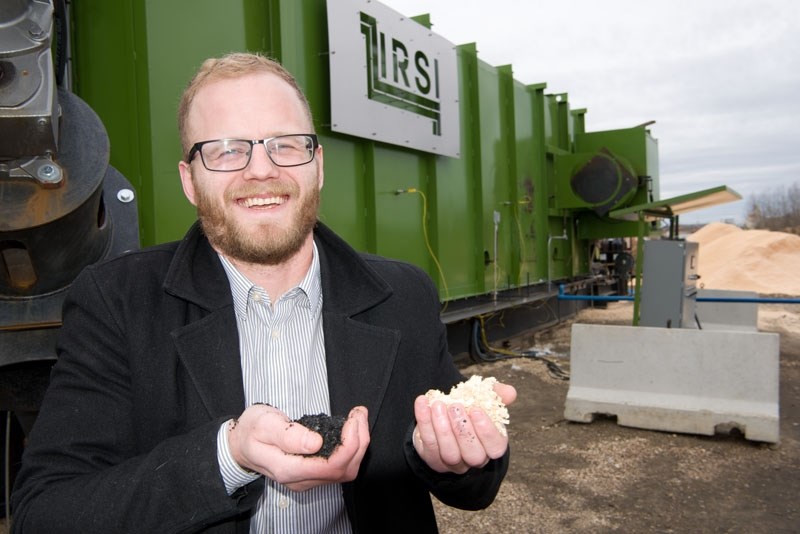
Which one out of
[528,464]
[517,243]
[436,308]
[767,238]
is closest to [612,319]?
[517,243]

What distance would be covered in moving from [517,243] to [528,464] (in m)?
4.09

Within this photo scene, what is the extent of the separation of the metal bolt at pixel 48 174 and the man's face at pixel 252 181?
1.02 feet

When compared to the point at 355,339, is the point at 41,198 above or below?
above

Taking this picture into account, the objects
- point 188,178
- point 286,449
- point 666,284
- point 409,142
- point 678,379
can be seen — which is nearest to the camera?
point 286,449

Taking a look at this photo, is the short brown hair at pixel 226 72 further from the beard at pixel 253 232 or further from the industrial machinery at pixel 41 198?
the industrial machinery at pixel 41 198

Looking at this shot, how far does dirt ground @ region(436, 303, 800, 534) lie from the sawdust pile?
14996 mm

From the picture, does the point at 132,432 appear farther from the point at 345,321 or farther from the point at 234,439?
the point at 345,321

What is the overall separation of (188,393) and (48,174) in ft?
2.14

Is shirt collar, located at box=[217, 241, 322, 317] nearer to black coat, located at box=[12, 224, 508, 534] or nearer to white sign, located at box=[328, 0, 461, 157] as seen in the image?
black coat, located at box=[12, 224, 508, 534]

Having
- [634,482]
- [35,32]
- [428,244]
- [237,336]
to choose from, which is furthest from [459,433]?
[428,244]

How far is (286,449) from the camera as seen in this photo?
1.06 metres

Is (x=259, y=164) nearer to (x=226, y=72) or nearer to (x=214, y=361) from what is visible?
(x=226, y=72)

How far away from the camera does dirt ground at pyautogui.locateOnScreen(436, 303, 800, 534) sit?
10.7 feet

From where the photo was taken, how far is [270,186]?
1560mm
